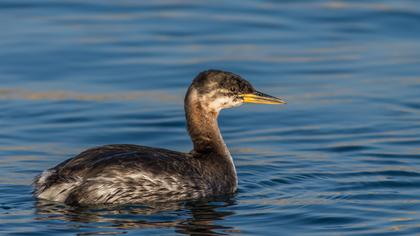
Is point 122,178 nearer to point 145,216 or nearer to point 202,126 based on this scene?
point 145,216

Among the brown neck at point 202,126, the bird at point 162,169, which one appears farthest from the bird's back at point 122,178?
the brown neck at point 202,126

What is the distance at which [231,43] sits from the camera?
65.2 ft

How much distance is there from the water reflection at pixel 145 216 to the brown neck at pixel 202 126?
947 millimetres

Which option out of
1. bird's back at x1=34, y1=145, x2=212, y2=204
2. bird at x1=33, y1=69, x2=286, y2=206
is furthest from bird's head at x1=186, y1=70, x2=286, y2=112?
bird's back at x1=34, y1=145, x2=212, y2=204

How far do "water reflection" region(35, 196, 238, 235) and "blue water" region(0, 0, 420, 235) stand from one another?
1.1 inches

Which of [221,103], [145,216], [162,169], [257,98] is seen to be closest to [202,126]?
[221,103]

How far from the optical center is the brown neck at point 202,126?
13.0m

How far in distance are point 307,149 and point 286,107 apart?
2180 mm

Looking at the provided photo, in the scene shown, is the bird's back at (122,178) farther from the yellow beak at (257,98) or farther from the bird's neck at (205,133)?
the yellow beak at (257,98)

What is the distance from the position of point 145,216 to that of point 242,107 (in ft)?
18.4

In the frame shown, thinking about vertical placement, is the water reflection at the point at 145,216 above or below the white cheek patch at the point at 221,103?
below

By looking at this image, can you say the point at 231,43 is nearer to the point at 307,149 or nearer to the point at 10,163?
the point at 307,149

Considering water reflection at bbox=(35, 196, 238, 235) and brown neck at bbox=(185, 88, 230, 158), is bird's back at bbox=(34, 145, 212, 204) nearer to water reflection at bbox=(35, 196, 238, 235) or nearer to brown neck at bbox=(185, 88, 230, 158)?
water reflection at bbox=(35, 196, 238, 235)

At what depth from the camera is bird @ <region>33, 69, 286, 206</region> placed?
11867 millimetres
